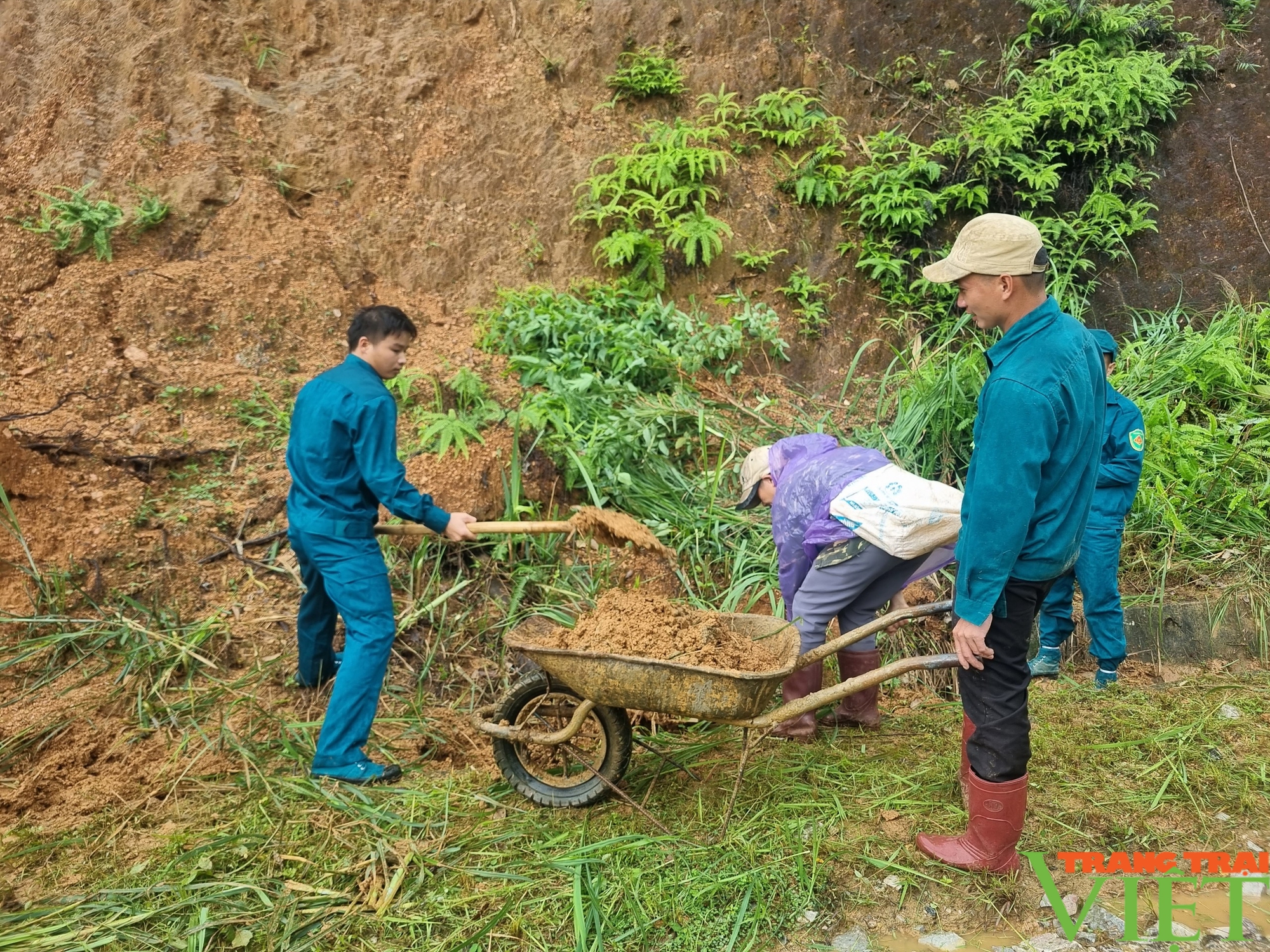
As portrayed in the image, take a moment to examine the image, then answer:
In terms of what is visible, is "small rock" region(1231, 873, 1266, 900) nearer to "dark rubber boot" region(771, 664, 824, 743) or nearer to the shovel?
"dark rubber boot" region(771, 664, 824, 743)

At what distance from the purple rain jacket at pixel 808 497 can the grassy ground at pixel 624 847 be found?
812mm

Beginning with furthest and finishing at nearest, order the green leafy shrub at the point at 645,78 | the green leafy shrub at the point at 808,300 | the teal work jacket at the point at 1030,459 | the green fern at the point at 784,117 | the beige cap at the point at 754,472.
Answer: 1. the green leafy shrub at the point at 645,78
2. the green fern at the point at 784,117
3. the green leafy shrub at the point at 808,300
4. the beige cap at the point at 754,472
5. the teal work jacket at the point at 1030,459

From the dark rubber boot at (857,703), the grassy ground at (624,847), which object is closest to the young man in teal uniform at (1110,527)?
the grassy ground at (624,847)

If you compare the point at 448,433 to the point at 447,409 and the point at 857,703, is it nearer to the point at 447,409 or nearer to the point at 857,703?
the point at 447,409

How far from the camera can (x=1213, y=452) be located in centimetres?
563

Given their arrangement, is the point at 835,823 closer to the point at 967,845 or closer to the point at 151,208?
the point at 967,845

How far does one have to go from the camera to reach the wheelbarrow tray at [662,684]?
122 inches

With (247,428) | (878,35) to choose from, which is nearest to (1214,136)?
(878,35)

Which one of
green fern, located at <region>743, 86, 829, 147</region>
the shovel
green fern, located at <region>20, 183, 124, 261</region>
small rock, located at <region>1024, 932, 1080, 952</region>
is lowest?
small rock, located at <region>1024, 932, 1080, 952</region>

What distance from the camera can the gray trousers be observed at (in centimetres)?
372

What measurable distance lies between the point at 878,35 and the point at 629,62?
7.77 ft

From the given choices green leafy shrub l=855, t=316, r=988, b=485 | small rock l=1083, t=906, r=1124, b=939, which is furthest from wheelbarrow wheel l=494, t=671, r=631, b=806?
green leafy shrub l=855, t=316, r=988, b=485

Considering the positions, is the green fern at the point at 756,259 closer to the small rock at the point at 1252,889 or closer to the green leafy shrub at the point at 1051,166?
the green leafy shrub at the point at 1051,166

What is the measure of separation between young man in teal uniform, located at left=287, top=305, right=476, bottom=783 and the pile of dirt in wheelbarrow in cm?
75
